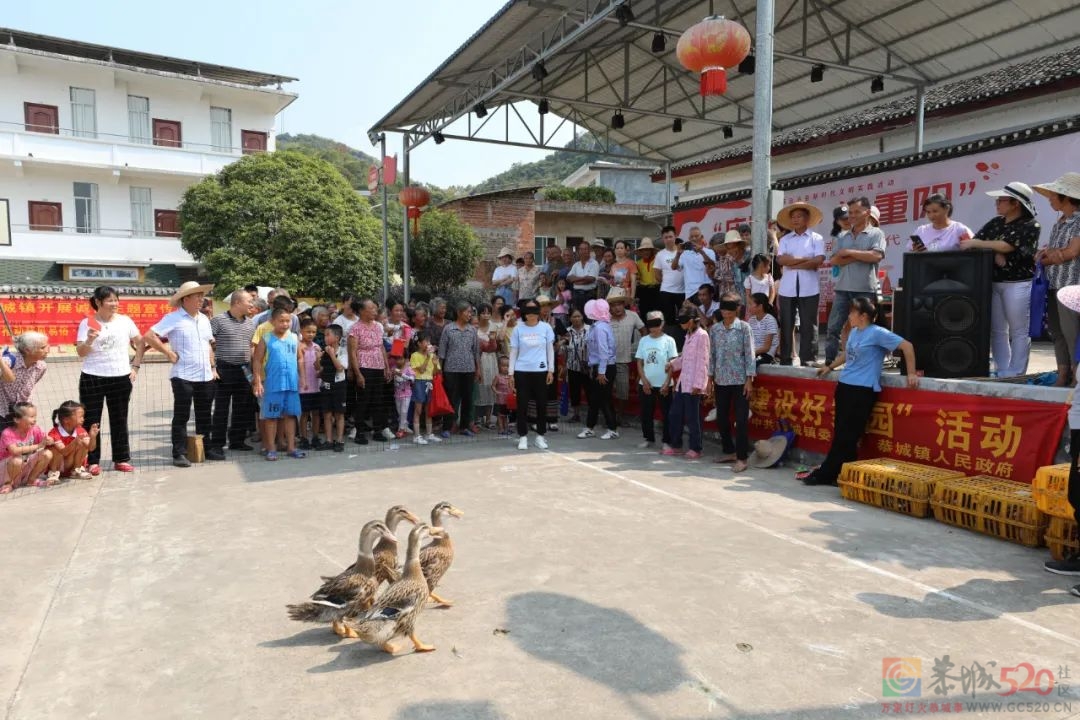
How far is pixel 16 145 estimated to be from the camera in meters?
25.9

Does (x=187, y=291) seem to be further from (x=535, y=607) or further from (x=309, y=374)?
(x=535, y=607)

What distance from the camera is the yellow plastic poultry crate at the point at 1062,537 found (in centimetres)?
412

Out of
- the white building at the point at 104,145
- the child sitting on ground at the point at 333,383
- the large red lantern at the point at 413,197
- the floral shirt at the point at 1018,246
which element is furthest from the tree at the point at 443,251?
the floral shirt at the point at 1018,246

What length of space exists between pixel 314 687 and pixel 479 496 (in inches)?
112

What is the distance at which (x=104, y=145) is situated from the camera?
27625mm

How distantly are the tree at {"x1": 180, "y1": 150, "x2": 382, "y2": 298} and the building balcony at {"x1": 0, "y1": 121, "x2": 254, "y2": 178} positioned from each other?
5.61 metres

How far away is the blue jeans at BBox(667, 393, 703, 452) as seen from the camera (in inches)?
279

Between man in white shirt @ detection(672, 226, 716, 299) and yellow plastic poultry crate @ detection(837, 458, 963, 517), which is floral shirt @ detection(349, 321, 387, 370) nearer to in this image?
man in white shirt @ detection(672, 226, 716, 299)

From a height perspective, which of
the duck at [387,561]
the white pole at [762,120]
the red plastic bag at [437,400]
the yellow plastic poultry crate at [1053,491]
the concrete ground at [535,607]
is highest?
the white pole at [762,120]

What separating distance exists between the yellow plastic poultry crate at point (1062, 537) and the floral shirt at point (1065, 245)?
210 centimetres

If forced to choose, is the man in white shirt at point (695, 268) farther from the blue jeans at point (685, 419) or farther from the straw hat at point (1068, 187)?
the straw hat at point (1068, 187)

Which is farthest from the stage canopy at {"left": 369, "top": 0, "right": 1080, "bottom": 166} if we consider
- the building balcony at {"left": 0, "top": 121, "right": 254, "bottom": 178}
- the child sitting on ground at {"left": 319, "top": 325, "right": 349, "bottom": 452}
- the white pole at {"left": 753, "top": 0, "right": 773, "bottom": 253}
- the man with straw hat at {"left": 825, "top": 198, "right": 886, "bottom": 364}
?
the building balcony at {"left": 0, "top": 121, "right": 254, "bottom": 178}

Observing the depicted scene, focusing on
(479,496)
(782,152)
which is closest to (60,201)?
(782,152)

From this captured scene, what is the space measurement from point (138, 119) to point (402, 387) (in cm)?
2725
